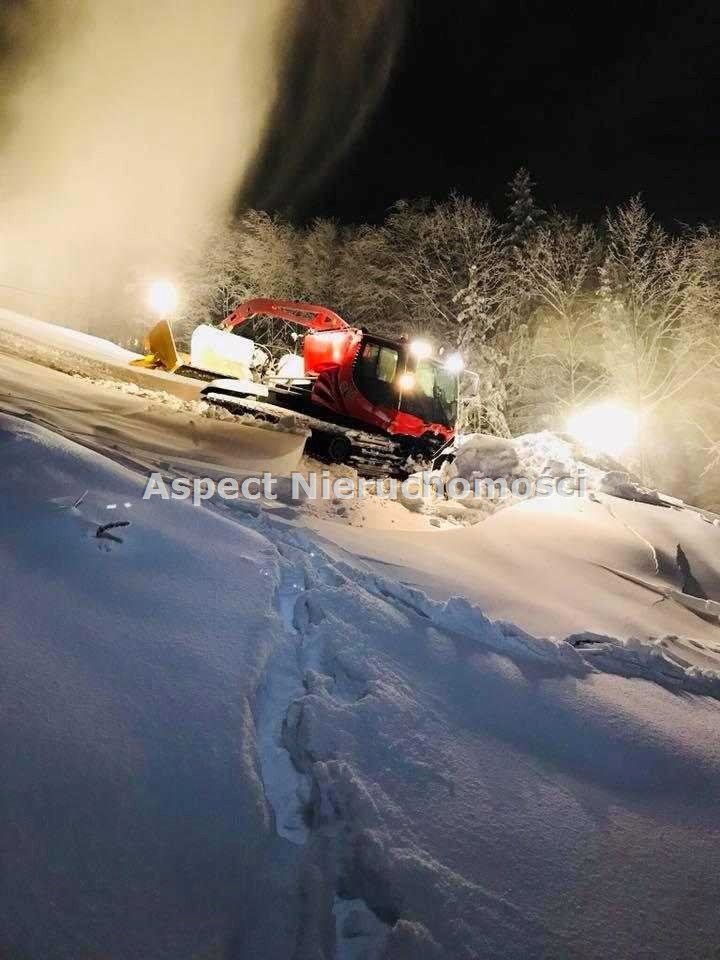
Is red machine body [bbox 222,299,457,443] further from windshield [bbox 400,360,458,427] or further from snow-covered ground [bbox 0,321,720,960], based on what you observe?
snow-covered ground [bbox 0,321,720,960]

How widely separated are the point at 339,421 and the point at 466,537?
4480 mm

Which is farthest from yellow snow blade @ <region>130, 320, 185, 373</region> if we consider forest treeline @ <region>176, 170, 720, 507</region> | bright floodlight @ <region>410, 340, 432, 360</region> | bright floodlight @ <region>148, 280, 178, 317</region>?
bright floodlight @ <region>148, 280, 178, 317</region>

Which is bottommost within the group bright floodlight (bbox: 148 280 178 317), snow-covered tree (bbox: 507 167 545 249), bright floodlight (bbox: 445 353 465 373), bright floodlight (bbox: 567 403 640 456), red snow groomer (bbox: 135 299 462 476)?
red snow groomer (bbox: 135 299 462 476)

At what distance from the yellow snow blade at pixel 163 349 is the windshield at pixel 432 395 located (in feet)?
18.1

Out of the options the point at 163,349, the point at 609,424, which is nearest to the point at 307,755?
the point at 163,349

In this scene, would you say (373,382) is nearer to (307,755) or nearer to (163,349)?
(163,349)

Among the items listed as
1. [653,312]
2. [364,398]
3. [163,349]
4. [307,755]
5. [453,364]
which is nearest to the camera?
[307,755]

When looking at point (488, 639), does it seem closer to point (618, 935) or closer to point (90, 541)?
point (618, 935)

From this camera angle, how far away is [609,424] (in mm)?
22391

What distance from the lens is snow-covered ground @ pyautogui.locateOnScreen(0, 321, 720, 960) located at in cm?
163

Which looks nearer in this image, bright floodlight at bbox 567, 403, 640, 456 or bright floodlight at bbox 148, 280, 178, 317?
bright floodlight at bbox 567, 403, 640, 456

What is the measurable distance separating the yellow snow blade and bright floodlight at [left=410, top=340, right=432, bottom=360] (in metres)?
5.45

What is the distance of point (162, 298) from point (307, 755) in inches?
1096

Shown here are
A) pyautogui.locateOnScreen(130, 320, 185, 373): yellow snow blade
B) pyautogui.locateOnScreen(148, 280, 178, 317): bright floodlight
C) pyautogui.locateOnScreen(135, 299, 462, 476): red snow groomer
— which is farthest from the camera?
pyautogui.locateOnScreen(148, 280, 178, 317): bright floodlight
